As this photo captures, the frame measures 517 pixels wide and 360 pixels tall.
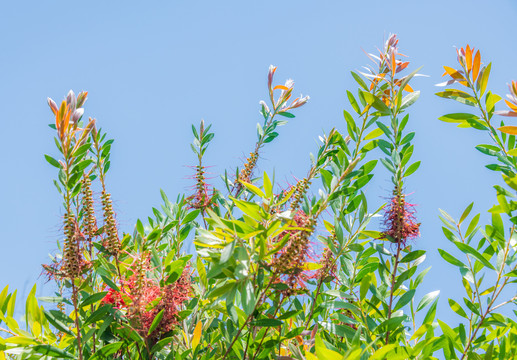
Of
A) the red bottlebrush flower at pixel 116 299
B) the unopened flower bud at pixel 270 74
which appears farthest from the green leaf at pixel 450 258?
the red bottlebrush flower at pixel 116 299

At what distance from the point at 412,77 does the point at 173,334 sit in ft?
5.17

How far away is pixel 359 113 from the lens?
2438 millimetres

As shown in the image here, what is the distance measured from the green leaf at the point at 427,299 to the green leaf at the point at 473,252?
290mm

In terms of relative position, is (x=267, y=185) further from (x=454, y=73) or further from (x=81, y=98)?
(x=454, y=73)

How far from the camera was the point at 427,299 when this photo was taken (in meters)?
2.55

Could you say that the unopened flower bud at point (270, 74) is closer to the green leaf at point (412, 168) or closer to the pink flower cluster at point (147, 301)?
the green leaf at point (412, 168)

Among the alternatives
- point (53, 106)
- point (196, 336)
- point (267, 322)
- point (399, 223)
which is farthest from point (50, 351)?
point (399, 223)

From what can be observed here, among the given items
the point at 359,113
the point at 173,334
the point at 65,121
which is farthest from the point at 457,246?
the point at 65,121

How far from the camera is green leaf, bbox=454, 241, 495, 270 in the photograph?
7.72ft

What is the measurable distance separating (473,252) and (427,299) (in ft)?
1.13

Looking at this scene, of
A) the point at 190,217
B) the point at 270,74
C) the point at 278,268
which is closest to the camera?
the point at 278,268

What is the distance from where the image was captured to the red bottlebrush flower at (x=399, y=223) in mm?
2230

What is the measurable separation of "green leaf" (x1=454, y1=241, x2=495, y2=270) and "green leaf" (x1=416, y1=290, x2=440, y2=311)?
0.95 ft

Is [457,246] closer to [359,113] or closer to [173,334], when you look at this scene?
[359,113]
